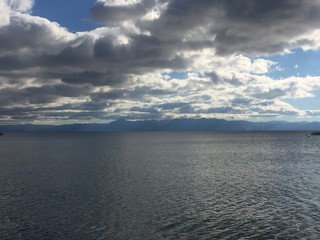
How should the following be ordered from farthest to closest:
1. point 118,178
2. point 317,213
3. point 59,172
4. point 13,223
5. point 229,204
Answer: point 59,172, point 118,178, point 229,204, point 317,213, point 13,223

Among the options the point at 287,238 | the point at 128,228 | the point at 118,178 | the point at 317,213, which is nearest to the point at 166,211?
the point at 128,228

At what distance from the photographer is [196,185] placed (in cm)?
7256

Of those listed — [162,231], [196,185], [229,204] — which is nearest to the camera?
[162,231]

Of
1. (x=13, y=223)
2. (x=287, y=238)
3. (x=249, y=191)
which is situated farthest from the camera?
(x=249, y=191)

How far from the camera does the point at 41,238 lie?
39.1 m

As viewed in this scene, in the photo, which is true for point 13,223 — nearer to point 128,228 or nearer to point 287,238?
point 128,228

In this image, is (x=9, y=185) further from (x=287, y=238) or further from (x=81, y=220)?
(x=287, y=238)

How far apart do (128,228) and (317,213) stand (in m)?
25.6

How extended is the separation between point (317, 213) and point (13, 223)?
39.8 meters

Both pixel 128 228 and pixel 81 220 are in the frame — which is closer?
pixel 128 228

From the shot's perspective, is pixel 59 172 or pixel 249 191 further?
pixel 59 172

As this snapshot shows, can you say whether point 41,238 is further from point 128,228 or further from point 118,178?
point 118,178

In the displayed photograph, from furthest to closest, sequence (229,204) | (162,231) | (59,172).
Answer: (59,172)
(229,204)
(162,231)

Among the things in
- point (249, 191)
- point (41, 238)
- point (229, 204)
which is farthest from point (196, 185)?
point (41, 238)
